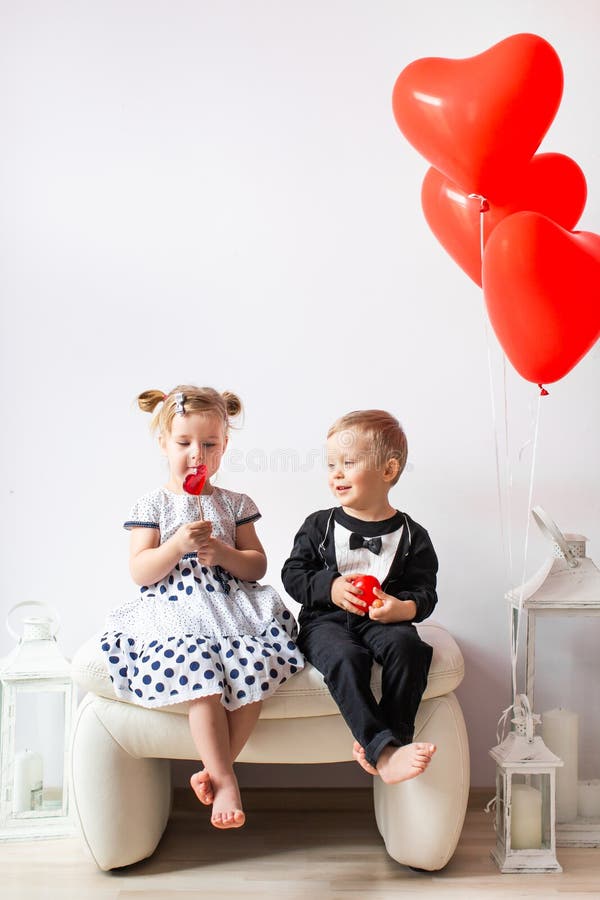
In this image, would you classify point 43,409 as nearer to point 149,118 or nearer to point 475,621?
point 149,118

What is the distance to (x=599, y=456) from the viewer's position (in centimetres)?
223

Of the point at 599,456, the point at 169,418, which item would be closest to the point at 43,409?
the point at 169,418

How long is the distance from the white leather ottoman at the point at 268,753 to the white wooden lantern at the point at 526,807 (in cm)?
13

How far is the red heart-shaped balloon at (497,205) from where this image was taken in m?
1.81

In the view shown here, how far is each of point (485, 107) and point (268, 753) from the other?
4.24ft

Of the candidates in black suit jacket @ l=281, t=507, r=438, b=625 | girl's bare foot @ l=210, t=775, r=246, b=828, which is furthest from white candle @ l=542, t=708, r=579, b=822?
girl's bare foot @ l=210, t=775, r=246, b=828

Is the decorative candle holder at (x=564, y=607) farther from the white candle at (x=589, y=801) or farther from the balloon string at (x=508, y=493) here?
the balloon string at (x=508, y=493)

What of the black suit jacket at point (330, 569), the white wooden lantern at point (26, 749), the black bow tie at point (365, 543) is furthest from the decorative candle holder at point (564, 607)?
the white wooden lantern at point (26, 749)

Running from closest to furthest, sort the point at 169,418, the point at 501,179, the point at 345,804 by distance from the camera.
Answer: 1. the point at 501,179
2. the point at 169,418
3. the point at 345,804

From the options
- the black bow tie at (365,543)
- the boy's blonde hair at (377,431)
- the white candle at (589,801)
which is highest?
the boy's blonde hair at (377,431)

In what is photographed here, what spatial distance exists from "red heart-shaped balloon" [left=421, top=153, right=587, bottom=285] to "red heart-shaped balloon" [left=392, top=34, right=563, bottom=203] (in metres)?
0.08

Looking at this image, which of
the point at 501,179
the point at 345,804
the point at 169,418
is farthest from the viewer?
the point at 345,804

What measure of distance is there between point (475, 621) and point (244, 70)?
153 cm

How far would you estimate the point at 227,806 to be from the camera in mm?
1568
